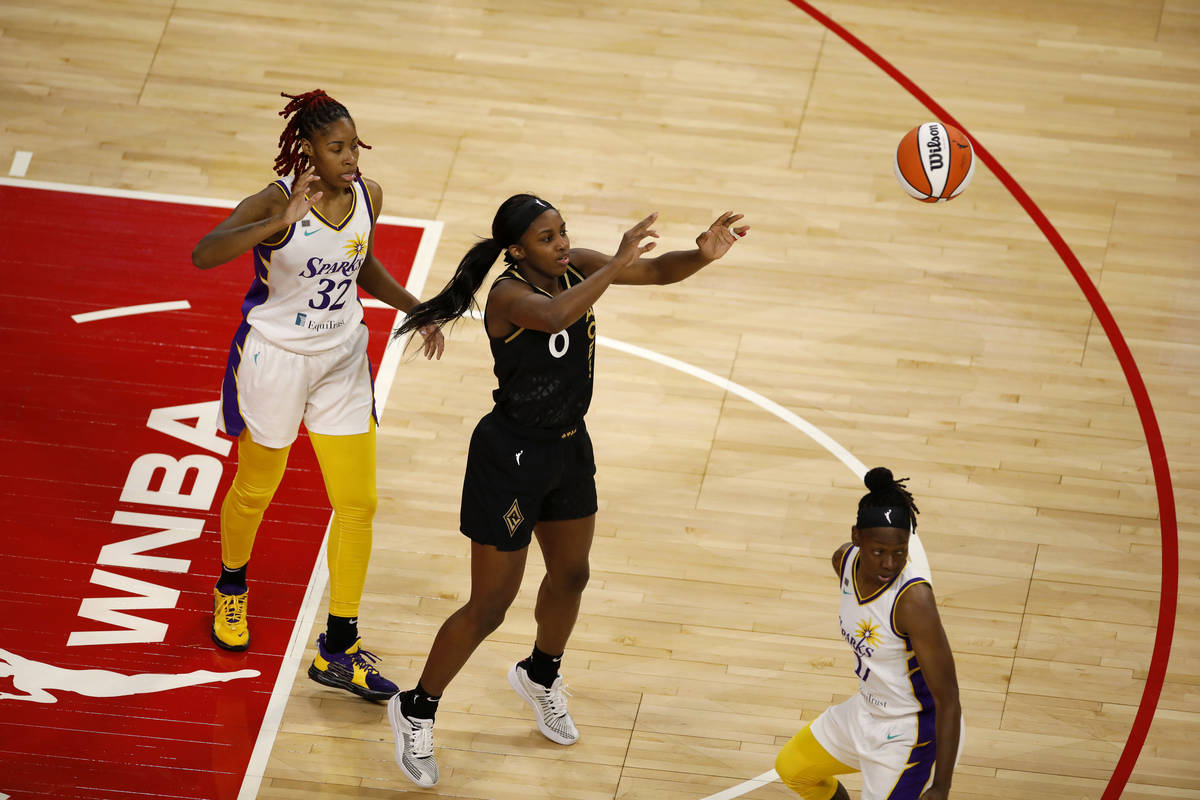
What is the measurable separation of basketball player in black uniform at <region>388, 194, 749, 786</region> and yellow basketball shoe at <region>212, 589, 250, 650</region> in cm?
80

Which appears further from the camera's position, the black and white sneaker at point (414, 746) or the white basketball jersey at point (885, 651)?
the black and white sneaker at point (414, 746)

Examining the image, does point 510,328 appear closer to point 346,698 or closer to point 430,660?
point 430,660

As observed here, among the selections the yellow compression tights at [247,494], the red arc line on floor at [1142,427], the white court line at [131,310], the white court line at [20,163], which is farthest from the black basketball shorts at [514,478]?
the white court line at [20,163]

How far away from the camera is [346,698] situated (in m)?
5.04

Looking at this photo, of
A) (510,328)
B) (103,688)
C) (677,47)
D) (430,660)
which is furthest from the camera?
(677,47)

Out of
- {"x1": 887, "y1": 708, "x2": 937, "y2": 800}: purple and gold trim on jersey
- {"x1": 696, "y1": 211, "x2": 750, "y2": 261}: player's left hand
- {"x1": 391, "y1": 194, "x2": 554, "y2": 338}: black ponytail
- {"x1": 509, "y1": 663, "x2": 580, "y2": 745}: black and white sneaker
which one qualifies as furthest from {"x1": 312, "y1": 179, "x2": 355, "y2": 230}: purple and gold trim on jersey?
{"x1": 887, "y1": 708, "x2": 937, "y2": 800}: purple and gold trim on jersey

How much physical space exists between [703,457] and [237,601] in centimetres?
216

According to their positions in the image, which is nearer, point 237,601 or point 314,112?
point 314,112

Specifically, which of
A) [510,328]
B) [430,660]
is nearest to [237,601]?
[430,660]

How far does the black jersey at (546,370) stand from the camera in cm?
420

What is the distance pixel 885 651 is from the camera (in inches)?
156

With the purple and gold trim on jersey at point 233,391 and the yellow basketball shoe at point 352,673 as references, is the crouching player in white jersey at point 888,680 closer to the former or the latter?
the yellow basketball shoe at point 352,673

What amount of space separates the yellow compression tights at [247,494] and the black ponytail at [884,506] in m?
2.10

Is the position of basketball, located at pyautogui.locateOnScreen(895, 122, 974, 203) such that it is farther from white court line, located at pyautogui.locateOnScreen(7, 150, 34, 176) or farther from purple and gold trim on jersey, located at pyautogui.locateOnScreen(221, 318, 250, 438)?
white court line, located at pyautogui.locateOnScreen(7, 150, 34, 176)
